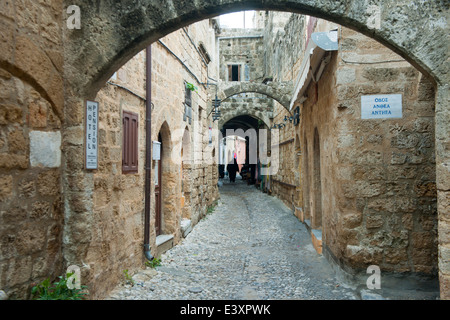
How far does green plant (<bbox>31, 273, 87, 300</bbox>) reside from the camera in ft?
8.20

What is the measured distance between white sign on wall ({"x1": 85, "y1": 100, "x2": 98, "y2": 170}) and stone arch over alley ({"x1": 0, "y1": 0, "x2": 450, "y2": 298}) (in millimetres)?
59

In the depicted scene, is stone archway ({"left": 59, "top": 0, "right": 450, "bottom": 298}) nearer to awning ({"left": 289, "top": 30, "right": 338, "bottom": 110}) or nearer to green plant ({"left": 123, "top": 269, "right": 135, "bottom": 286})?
green plant ({"left": 123, "top": 269, "right": 135, "bottom": 286})

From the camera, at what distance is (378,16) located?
2623 mm

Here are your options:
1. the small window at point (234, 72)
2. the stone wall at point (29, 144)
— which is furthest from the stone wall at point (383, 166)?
the small window at point (234, 72)

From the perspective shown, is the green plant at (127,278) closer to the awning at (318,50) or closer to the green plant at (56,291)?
the green plant at (56,291)

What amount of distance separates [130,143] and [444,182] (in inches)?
125

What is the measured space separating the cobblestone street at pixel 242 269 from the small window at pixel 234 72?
10071 mm

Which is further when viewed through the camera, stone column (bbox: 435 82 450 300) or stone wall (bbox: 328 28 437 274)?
stone wall (bbox: 328 28 437 274)

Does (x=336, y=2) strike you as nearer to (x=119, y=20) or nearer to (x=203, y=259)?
(x=119, y=20)

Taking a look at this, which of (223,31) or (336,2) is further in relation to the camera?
(223,31)

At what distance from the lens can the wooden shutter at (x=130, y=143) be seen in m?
4.29

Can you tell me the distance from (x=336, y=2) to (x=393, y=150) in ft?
6.92

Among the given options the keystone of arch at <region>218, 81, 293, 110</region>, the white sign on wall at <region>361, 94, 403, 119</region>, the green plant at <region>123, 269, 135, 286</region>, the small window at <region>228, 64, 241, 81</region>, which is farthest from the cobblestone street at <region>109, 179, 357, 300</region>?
the small window at <region>228, 64, 241, 81</region>
